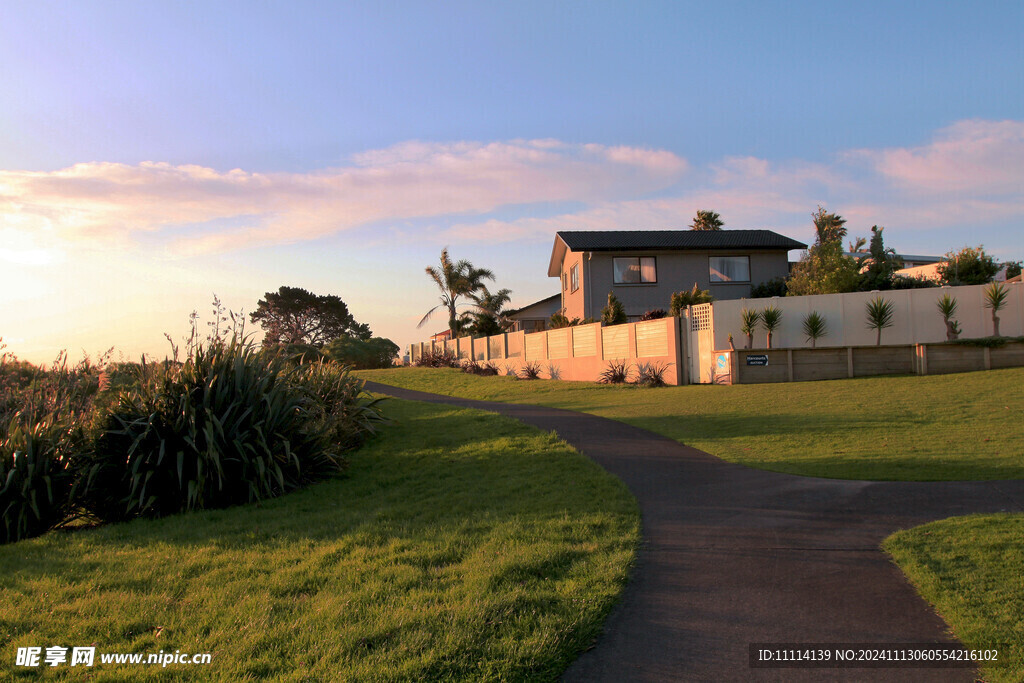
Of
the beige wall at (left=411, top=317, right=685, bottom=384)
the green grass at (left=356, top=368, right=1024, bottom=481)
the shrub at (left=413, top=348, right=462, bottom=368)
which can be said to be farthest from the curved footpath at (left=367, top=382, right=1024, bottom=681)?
the shrub at (left=413, top=348, right=462, bottom=368)

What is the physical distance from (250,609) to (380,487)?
165 inches

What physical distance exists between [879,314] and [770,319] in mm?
2836

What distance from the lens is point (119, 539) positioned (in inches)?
282

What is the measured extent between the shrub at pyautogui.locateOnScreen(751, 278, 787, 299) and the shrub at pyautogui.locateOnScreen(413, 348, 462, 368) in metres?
13.9

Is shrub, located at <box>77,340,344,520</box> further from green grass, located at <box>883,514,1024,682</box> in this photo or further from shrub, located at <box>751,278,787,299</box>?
shrub, located at <box>751,278,787,299</box>

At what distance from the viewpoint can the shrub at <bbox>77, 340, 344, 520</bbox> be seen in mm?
8445

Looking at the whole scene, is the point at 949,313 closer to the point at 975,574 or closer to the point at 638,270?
the point at 638,270

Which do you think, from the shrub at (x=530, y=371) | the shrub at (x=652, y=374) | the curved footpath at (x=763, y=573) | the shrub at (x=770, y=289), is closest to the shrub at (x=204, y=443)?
the curved footpath at (x=763, y=573)

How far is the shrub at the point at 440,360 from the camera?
34.5 meters

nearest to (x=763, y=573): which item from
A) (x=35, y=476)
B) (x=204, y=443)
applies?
(x=204, y=443)

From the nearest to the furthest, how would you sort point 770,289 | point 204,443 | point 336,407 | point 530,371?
point 204,443, point 336,407, point 530,371, point 770,289

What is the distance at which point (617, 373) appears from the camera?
21.9m

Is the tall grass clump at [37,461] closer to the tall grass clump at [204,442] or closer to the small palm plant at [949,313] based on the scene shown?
the tall grass clump at [204,442]

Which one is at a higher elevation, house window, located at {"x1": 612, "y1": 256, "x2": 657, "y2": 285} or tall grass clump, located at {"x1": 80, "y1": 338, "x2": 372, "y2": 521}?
house window, located at {"x1": 612, "y1": 256, "x2": 657, "y2": 285}
